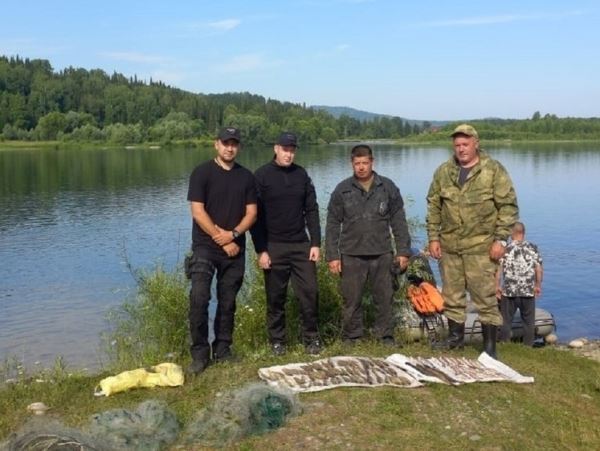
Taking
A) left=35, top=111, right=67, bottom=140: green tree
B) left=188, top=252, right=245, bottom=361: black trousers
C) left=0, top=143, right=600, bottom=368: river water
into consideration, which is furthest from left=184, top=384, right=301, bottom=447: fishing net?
left=35, top=111, right=67, bottom=140: green tree

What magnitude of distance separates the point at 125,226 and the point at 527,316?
66.1 ft

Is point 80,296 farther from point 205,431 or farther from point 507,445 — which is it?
point 507,445

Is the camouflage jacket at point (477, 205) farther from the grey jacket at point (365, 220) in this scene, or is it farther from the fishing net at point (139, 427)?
the fishing net at point (139, 427)

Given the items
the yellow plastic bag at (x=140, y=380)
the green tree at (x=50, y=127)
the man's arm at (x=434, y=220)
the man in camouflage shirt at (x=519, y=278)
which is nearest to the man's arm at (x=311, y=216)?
the man's arm at (x=434, y=220)

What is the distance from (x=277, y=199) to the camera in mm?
6723

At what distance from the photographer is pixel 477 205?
6.62m

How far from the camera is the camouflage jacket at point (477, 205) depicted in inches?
259

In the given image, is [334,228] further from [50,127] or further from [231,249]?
[50,127]

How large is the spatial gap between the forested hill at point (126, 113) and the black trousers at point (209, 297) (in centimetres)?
10380

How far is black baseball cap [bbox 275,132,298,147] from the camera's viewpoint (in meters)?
6.64

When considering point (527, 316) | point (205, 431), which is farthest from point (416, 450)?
point (527, 316)

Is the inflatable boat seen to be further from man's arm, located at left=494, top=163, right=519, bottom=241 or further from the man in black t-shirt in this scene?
the man in black t-shirt

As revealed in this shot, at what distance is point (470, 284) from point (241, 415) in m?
2.99

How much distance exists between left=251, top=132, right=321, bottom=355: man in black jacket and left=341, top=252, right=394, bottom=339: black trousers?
0.40 metres
